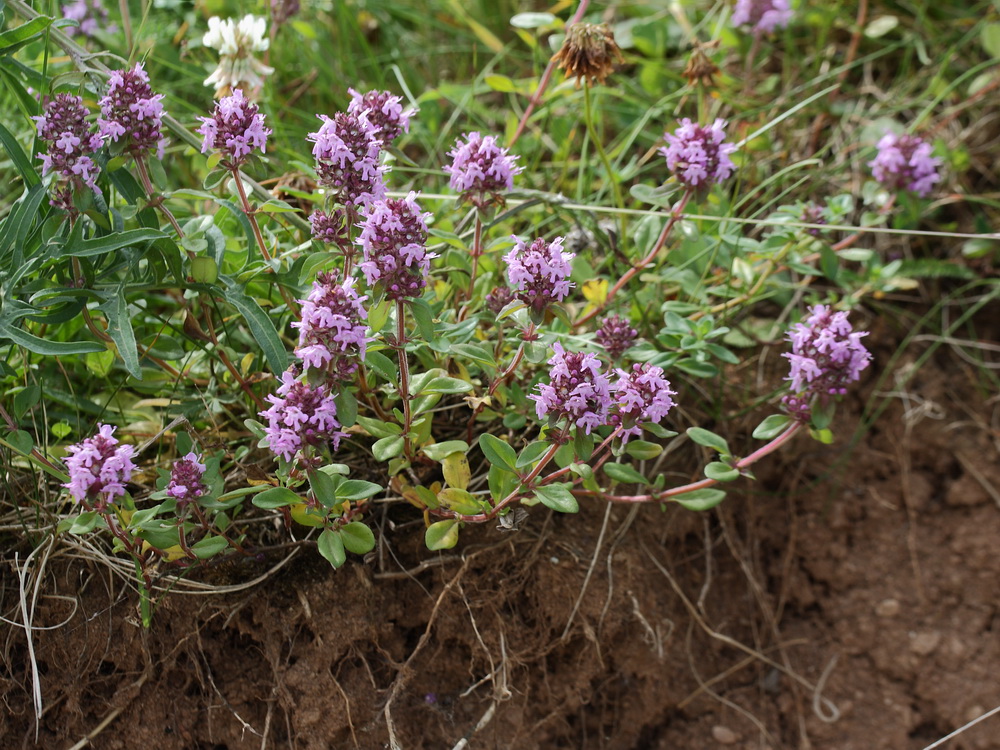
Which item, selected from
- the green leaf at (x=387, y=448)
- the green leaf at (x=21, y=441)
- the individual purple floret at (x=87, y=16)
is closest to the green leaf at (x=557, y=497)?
the green leaf at (x=387, y=448)

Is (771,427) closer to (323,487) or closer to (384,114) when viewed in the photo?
(323,487)

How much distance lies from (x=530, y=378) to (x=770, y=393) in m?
0.76

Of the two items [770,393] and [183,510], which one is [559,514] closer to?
[770,393]

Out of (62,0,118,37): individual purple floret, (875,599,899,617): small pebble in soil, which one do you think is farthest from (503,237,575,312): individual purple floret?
(62,0,118,37): individual purple floret

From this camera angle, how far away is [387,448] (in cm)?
180

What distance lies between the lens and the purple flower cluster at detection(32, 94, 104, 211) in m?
1.74

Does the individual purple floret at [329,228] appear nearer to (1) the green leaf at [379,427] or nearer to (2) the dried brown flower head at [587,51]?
(1) the green leaf at [379,427]

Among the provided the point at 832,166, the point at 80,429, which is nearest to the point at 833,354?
the point at 832,166

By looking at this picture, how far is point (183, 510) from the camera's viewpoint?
171cm

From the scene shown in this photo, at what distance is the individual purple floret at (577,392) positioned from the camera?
65.0 inches

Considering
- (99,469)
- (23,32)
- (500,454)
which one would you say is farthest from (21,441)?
(500,454)

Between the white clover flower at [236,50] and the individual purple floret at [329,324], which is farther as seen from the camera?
the white clover flower at [236,50]

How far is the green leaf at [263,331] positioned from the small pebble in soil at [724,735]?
60.1 inches

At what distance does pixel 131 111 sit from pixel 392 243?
2.06ft
